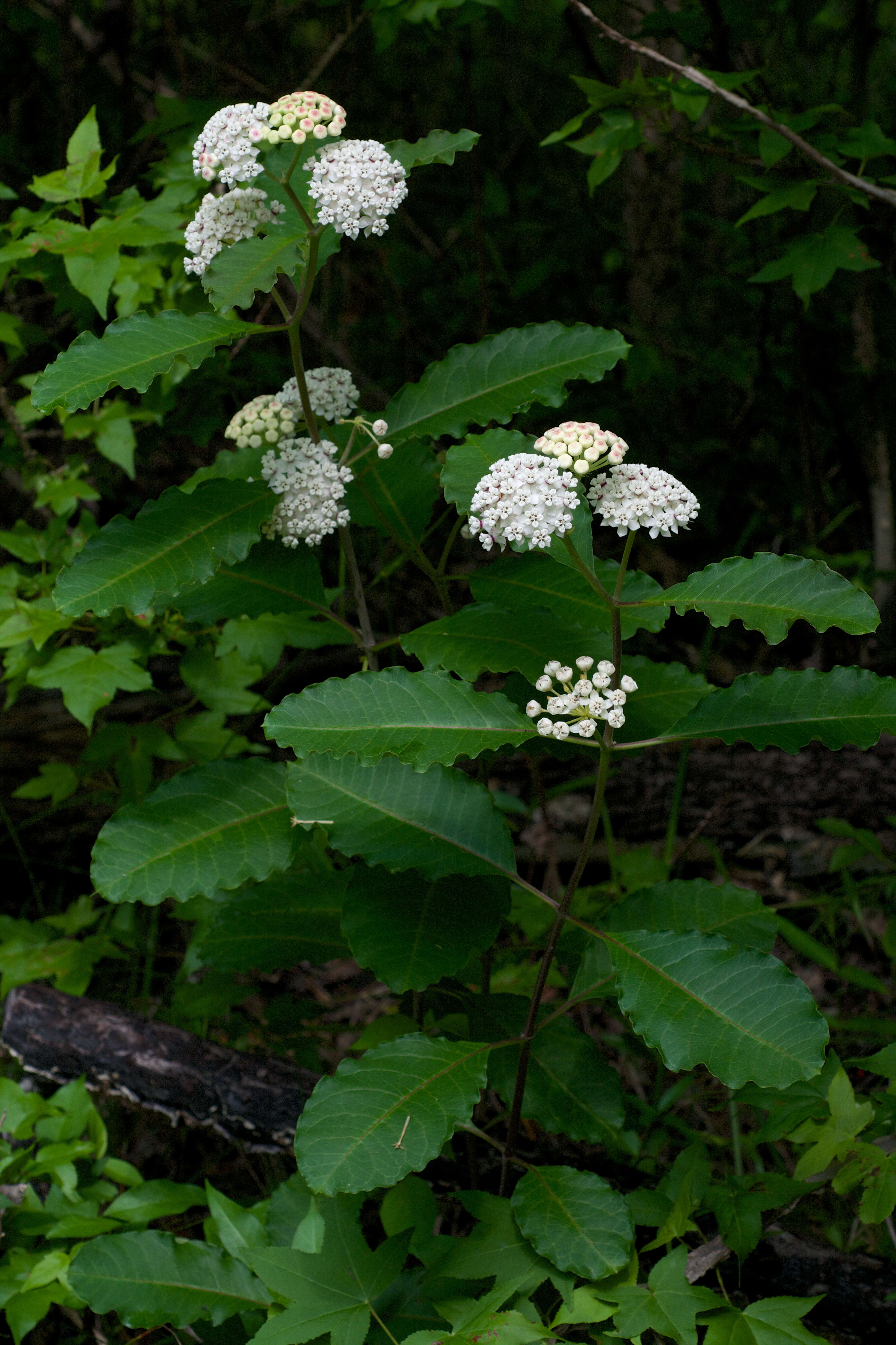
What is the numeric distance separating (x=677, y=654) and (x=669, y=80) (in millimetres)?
1579

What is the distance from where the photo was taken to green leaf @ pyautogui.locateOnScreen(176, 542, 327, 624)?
158 cm

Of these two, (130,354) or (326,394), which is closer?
(130,354)

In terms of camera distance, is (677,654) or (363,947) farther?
(677,654)

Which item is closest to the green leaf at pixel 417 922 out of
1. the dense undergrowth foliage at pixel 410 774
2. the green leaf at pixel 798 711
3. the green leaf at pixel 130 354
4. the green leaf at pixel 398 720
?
the dense undergrowth foliage at pixel 410 774

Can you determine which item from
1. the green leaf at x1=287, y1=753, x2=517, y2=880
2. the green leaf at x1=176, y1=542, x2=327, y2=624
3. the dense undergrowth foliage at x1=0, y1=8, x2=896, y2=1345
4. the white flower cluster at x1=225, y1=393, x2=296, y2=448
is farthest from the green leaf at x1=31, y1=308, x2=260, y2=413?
the green leaf at x1=287, y1=753, x2=517, y2=880

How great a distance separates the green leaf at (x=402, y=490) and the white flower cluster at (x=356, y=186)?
1.38 feet

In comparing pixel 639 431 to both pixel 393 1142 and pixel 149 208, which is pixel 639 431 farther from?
pixel 393 1142

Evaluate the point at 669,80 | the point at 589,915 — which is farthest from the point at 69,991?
the point at 669,80

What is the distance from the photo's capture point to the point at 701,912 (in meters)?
1.53

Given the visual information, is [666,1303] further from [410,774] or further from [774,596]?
[774,596]

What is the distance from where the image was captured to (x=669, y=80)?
2.07m

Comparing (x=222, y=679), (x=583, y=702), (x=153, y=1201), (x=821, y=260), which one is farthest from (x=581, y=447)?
(x=153, y=1201)

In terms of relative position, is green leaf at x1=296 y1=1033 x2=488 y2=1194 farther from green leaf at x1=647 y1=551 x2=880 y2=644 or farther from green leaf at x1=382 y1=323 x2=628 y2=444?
green leaf at x1=382 y1=323 x2=628 y2=444

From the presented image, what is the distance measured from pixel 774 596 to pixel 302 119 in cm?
81
